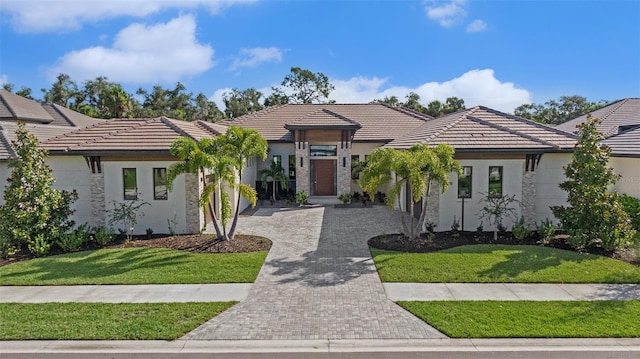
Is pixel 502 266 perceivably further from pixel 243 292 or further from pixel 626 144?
pixel 626 144

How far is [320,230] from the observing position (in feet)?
51.0

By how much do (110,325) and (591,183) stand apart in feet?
44.3

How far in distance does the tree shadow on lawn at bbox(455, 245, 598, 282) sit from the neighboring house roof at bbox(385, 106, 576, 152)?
380 centimetres

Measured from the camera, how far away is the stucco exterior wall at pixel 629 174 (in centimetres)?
1537

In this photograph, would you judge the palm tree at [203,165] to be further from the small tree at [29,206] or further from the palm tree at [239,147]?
the small tree at [29,206]

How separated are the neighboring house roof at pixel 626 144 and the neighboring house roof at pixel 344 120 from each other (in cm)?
1060

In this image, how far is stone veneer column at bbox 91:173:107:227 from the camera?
14.9 metres

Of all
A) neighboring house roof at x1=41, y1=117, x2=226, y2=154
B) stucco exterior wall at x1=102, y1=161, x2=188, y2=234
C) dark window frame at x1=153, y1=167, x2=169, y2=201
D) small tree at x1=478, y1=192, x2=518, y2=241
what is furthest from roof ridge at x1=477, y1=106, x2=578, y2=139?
dark window frame at x1=153, y1=167, x2=169, y2=201

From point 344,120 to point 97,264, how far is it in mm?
14029

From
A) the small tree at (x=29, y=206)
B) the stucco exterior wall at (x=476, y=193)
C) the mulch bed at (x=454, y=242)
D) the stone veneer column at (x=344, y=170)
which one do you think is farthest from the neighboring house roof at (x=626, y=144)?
the small tree at (x=29, y=206)

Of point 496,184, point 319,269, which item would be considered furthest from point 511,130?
point 319,269

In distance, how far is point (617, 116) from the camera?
2342 cm

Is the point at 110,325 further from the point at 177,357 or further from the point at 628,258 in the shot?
the point at 628,258

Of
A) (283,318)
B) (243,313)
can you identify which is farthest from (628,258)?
(243,313)
